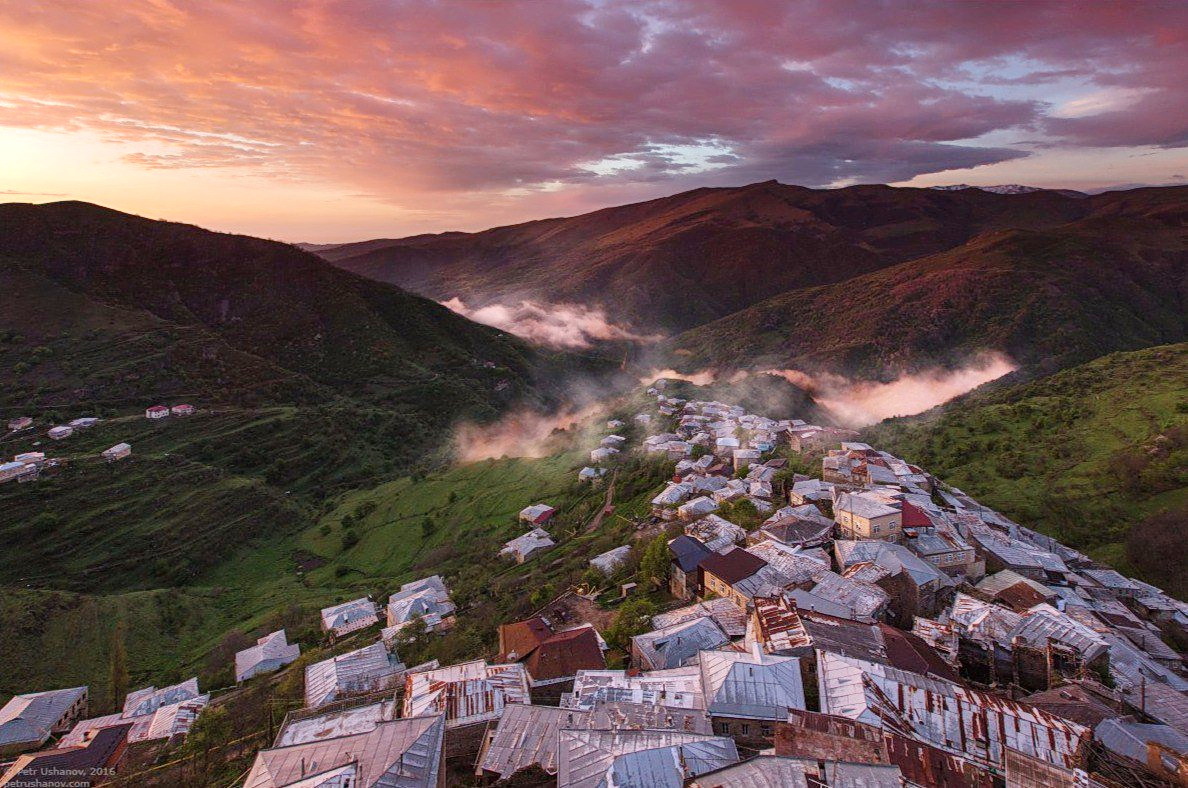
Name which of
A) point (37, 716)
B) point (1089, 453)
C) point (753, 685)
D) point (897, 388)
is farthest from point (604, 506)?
point (897, 388)

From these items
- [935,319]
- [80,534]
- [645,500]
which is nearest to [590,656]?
[645,500]

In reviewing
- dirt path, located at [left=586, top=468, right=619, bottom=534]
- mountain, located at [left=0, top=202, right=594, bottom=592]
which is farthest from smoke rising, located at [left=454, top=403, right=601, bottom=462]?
dirt path, located at [left=586, top=468, right=619, bottom=534]

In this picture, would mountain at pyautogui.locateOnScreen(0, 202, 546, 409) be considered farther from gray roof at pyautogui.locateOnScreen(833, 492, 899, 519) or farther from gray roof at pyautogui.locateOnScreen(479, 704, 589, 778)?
gray roof at pyautogui.locateOnScreen(479, 704, 589, 778)

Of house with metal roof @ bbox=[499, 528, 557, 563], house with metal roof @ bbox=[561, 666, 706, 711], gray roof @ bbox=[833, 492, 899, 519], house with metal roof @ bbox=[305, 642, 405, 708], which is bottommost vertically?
house with metal roof @ bbox=[499, 528, 557, 563]

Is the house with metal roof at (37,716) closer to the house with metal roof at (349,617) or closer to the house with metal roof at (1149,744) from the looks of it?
the house with metal roof at (349,617)

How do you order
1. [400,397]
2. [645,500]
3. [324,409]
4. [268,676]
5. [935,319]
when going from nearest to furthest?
[268,676]
[645,500]
[324,409]
[400,397]
[935,319]

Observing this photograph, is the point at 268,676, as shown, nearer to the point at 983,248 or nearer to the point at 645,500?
the point at 645,500

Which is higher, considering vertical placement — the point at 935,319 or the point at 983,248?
the point at 983,248
